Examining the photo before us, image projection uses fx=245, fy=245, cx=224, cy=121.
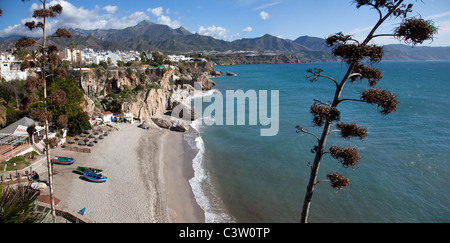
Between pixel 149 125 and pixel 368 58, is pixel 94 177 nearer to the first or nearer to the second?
pixel 149 125

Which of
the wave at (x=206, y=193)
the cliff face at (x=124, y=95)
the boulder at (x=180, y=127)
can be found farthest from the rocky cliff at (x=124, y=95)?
the wave at (x=206, y=193)

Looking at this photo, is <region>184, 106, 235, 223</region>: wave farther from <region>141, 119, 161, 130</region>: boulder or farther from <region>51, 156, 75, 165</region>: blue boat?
<region>51, 156, 75, 165</region>: blue boat

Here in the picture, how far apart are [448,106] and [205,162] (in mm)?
42439

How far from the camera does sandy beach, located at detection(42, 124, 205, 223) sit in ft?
45.6

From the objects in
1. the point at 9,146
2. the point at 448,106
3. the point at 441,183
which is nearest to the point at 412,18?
the point at 441,183

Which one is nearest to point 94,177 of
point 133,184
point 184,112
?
point 133,184

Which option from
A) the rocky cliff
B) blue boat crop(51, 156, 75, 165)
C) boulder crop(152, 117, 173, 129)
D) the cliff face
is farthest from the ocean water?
blue boat crop(51, 156, 75, 165)

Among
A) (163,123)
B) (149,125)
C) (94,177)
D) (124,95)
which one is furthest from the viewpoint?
(124,95)

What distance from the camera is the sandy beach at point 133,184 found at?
45.6 feet

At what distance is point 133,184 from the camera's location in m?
16.8

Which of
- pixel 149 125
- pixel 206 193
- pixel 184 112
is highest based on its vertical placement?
pixel 184 112

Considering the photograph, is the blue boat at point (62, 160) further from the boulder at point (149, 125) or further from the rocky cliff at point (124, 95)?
the boulder at point (149, 125)

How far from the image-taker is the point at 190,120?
116 ft
